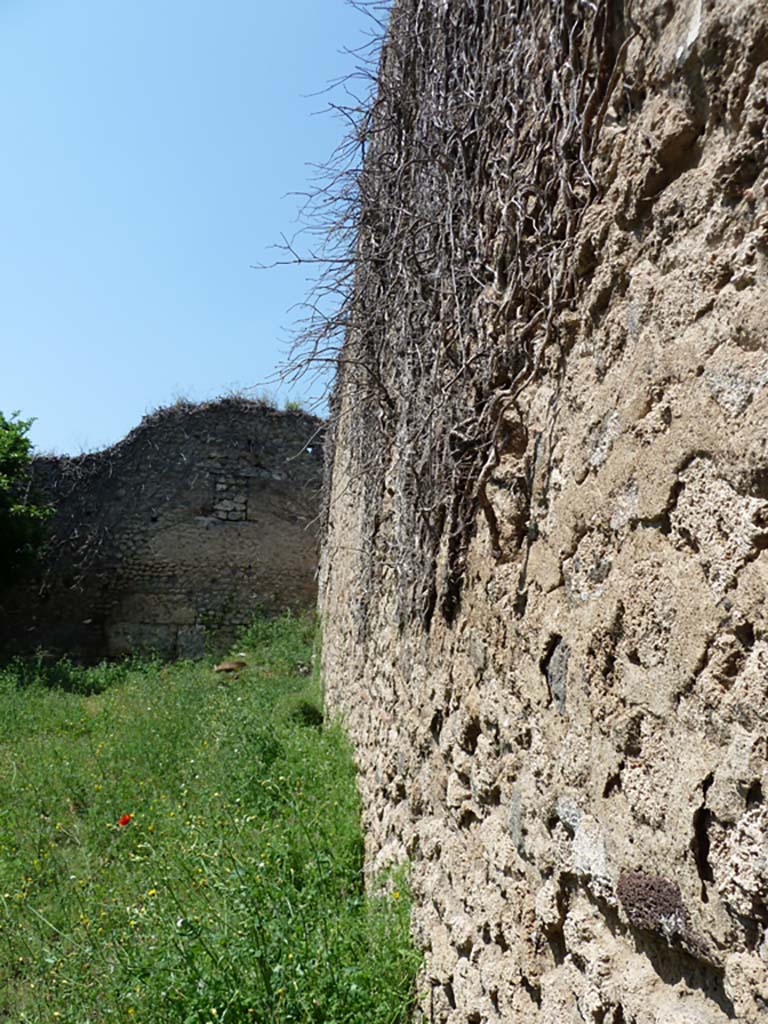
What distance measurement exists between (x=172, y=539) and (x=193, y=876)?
9.43 metres

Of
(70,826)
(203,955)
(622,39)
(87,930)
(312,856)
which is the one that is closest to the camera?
(622,39)

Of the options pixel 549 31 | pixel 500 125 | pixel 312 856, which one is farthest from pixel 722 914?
pixel 312 856

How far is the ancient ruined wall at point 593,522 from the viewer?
1097 mm

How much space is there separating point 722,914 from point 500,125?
6.55ft

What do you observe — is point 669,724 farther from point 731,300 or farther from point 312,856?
point 312,856

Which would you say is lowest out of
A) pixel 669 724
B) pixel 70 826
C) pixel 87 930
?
pixel 70 826

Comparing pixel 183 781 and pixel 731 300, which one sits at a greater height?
pixel 731 300

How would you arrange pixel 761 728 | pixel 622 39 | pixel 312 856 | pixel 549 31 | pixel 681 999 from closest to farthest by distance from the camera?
pixel 761 728 → pixel 681 999 → pixel 622 39 → pixel 549 31 → pixel 312 856

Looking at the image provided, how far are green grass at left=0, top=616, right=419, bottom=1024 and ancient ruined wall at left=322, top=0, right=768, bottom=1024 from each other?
1.22 feet

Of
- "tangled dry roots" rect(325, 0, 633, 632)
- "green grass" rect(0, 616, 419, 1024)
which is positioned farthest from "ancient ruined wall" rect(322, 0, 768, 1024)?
"green grass" rect(0, 616, 419, 1024)

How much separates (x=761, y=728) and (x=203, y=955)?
234 centimetres

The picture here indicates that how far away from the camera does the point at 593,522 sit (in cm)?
151

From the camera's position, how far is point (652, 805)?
1.22 metres

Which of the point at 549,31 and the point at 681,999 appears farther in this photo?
the point at 549,31
